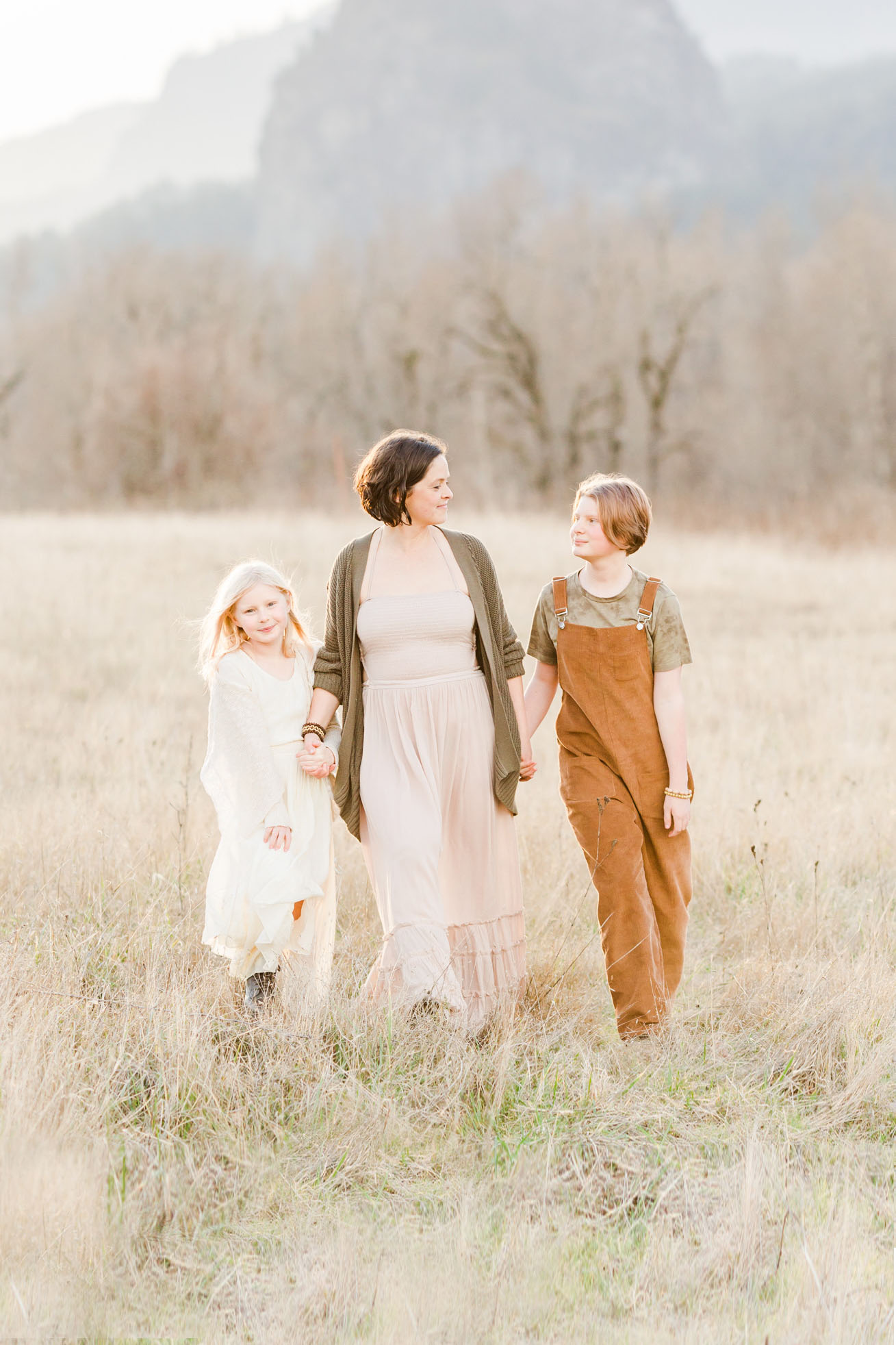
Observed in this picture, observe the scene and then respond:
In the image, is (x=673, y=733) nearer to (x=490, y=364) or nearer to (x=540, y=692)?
(x=540, y=692)

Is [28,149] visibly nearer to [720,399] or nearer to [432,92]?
[432,92]

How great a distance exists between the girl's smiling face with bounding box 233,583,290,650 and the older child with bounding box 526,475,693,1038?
0.89 m

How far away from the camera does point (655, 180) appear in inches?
4245

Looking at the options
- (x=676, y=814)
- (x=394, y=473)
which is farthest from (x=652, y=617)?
(x=394, y=473)

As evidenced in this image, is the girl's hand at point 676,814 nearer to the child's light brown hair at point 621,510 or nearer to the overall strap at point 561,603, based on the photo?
the overall strap at point 561,603

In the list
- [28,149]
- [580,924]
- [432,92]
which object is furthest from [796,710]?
[28,149]

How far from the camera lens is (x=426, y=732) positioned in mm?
3621

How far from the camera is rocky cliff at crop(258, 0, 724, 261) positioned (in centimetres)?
10994

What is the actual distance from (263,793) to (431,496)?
1048 millimetres

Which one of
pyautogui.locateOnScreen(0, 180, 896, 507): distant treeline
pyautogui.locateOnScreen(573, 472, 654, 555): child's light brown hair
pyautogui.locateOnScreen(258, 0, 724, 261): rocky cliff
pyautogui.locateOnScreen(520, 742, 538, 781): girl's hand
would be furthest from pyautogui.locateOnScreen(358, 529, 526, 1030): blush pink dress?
pyautogui.locateOnScreen(258, 0, 724, 261): rocky cliff

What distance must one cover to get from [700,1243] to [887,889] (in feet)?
8.67

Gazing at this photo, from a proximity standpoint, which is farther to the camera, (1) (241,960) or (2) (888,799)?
(2) (888,799)

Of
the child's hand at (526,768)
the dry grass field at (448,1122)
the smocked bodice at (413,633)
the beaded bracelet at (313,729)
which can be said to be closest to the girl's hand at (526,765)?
the child's hand at (526,768)

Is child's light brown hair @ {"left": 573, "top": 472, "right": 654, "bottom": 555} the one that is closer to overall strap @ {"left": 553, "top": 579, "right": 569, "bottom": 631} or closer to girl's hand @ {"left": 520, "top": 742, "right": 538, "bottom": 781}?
overall strap @ {"left": 553, "top": 579, "right": 569, "bottom": 631}
